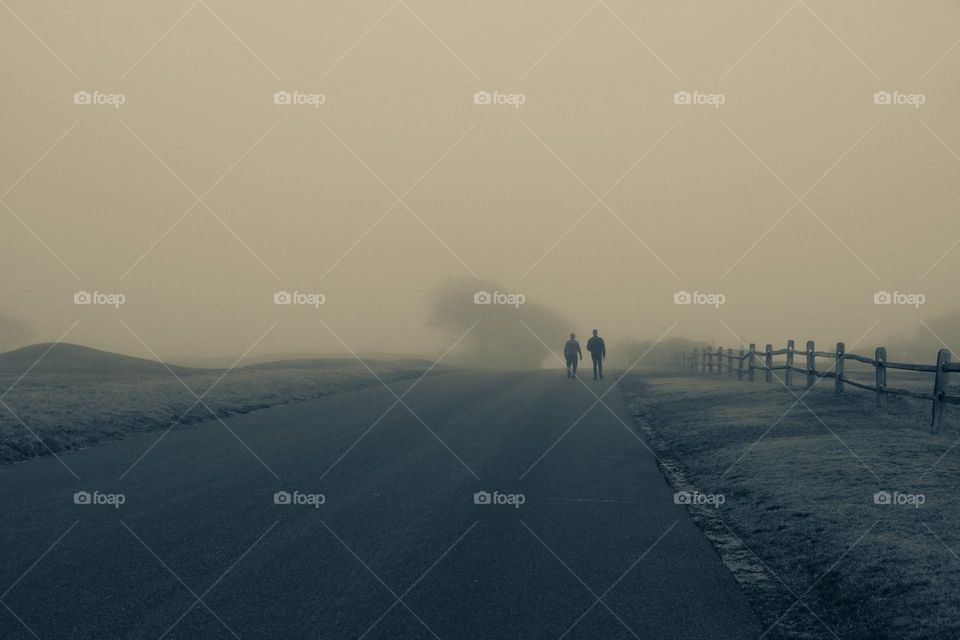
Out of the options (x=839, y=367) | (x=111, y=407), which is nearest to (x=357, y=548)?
(x=111, y=407)

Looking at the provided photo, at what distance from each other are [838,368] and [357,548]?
16583 millimetres

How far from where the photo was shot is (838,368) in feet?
66.8

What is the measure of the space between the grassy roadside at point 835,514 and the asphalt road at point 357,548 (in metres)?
0.46

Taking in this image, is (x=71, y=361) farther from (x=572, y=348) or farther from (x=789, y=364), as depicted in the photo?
(x=789, y=364)

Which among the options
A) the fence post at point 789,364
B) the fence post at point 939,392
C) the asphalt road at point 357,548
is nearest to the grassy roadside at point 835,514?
the fence post at point 939,392

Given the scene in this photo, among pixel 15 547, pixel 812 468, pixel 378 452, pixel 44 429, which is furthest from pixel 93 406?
pixel 812 468

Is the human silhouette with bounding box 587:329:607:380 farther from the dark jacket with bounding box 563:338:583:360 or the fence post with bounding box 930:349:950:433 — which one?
the fence post with bounding box 930:349:950:433

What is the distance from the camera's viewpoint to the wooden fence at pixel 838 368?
1366 centimetres

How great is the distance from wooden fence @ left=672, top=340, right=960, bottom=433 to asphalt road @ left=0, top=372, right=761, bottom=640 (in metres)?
5.14

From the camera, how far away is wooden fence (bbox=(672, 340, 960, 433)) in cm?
1366

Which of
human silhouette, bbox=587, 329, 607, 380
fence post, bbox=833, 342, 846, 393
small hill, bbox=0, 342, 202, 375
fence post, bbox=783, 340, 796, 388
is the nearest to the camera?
fence post, bbox=833, 342, 846, 393


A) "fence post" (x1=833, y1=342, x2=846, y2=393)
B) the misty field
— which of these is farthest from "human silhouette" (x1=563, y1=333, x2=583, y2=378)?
"fence post" (x1=833, y1=342, x2=846, y2=393)

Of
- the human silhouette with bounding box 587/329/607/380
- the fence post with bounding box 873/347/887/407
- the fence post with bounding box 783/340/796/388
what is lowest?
the fence post with bounding box 873/347/887/407

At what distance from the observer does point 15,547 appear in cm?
716
